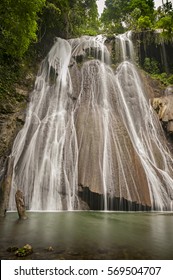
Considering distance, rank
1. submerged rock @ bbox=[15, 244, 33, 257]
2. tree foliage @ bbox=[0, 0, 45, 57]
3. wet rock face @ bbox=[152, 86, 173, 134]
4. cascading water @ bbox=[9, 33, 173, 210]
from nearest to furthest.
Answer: submerged rock @ bbox=[15, 244, 33, 257] < tree foliage @ bbox=[0, 0, 45, 57] < cascading water @ bbox=[9, 33, 173, 210] < wet rock face @ bbox=[152, 86, 173, 134]

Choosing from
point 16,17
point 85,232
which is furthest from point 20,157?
point 85,232

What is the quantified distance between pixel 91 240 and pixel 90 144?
31.6 ft

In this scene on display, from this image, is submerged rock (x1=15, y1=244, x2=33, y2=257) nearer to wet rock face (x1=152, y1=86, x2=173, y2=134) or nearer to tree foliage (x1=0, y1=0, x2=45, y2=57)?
tree foliage (x1=0, y1=0, x2=45, y2=57)

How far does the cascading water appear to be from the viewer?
13234 mm

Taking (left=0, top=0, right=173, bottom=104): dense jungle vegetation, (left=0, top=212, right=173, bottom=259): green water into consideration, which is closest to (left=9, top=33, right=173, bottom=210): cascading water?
(left=0, top=0, right=173, bottom=104): dense jungle vegetation

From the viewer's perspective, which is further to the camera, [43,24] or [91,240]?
[43,24]

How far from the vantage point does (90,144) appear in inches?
607

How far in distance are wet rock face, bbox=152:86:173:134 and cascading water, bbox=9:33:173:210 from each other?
632 millimetres

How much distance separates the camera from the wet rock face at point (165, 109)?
1902 cm

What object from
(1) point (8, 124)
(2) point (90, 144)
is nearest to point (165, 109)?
(2) point (90, 144)

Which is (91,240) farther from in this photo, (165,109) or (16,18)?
(165,109)

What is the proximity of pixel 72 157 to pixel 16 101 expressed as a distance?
6285mm

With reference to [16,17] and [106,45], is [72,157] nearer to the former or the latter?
[16,17]
